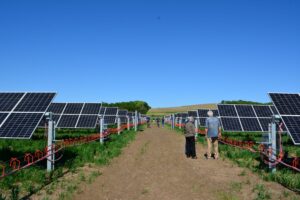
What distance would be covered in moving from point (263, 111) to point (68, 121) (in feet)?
53.2

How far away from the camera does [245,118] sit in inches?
1087

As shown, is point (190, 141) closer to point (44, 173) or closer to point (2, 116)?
point (44, 173)

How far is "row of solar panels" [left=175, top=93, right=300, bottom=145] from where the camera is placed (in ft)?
45.7

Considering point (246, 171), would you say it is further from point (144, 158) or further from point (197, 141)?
point (197, 141)

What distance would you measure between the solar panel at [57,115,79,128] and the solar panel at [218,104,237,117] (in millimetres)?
11512

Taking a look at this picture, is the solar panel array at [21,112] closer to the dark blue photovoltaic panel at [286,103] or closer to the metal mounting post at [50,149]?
the metal mounting post at [50,149]

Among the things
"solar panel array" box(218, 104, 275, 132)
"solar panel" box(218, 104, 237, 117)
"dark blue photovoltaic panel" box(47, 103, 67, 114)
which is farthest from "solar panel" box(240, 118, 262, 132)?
"dark blue photovoltaic panel" box(47, 103, 67, 114)

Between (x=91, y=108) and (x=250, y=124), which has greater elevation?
(x=91, y=108)

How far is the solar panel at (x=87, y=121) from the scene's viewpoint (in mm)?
27938

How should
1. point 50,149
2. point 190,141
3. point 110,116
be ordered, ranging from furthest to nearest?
point 110,116 → point 190,141 → point 50,149

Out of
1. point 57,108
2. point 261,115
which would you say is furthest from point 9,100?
point 261,115

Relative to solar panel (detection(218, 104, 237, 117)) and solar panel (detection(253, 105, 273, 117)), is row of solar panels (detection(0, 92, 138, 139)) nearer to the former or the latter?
solar panel (detection(218, 104, 237, 117))

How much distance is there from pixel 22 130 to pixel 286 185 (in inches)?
375

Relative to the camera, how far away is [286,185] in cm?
1046
